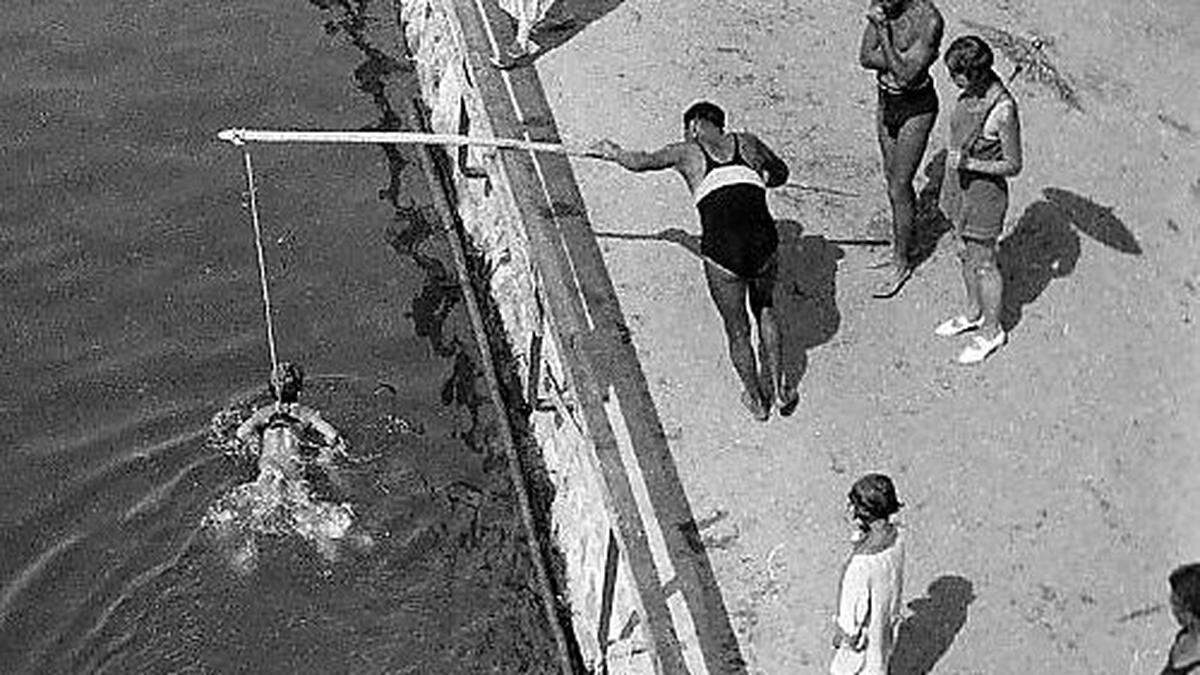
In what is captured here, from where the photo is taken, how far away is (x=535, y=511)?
45.9 feet

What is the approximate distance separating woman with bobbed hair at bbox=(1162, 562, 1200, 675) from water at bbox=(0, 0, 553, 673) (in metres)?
5.11

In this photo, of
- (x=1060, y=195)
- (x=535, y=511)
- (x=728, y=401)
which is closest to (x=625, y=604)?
(x=728, y=401)

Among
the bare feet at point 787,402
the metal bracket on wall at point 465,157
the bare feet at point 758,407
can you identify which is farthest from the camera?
the metal bracket on wall at point 465,157

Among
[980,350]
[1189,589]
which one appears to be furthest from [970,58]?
[1189,589]

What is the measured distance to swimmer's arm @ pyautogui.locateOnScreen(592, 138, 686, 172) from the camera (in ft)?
38.6

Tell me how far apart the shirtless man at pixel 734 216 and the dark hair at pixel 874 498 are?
2172 millimetres

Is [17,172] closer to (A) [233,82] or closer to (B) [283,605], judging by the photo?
(A) [233,82]

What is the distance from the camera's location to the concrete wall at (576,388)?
11.2 m

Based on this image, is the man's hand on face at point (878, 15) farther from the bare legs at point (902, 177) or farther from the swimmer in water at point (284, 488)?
the swimmer in water at point (284, 488)

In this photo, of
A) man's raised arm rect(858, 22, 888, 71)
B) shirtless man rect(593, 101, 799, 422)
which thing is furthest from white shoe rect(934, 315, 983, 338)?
man's raised arm rect(858, 22, 888, 71)

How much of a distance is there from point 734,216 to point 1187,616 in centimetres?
359

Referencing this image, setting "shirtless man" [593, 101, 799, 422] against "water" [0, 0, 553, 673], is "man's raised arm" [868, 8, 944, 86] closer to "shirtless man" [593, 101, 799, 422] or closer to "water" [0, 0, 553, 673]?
"shirtless man" [593, 101, 799, 422]

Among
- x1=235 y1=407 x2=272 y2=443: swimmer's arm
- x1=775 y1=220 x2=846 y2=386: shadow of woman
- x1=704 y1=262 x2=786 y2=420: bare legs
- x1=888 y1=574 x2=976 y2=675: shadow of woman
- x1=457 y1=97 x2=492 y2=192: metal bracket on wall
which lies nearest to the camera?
x1=888 y1=574 x2=976 y2=675: shadow of woman

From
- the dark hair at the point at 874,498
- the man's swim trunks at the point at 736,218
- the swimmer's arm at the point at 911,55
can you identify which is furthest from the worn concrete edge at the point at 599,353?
the swimmer's arm at the point at 911,55
